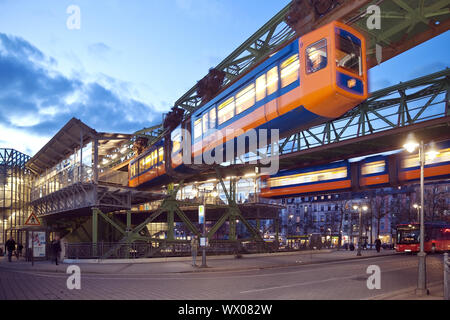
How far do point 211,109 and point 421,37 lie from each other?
33.1 feet

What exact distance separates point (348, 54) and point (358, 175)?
58.8ft

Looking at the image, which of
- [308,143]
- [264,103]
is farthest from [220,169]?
[264,103]

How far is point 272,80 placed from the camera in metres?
15.6

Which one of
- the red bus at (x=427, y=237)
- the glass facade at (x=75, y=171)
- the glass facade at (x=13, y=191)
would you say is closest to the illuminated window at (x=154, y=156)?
the glass facade at (x=75, y=171)

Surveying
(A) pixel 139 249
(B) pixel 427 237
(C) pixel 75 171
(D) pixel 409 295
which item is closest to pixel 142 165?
(C) pixel 75 171

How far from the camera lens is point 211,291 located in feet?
43.6

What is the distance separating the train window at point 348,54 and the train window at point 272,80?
9.49 ft

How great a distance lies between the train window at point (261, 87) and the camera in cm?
1615

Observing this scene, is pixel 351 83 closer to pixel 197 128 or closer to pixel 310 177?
pixel 197 128

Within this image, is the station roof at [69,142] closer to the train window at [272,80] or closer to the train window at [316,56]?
the train window at [272,80]

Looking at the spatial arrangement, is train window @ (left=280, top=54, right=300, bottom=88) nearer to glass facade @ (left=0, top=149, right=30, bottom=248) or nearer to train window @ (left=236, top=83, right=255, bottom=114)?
train window @ (left=236, top=83, right=255, bottom=114)

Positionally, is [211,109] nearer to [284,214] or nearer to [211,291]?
[211,291]

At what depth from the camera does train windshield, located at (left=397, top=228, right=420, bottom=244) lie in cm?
4122

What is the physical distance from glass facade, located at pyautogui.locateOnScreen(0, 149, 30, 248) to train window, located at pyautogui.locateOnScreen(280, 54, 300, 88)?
1831 inches
